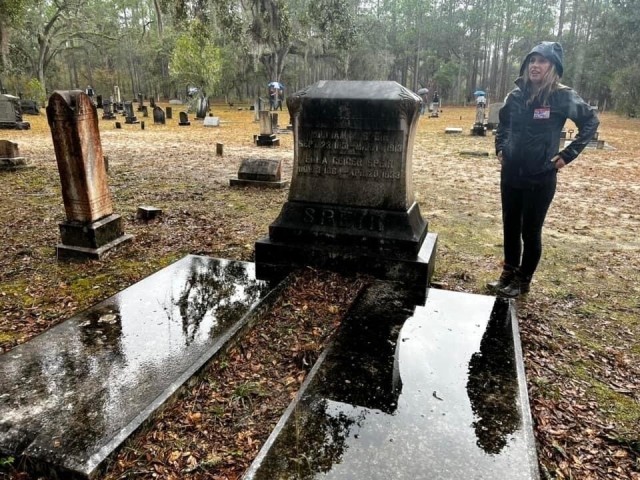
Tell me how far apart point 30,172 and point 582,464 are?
1080 cm

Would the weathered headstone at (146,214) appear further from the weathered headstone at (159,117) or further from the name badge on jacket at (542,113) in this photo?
the weathered headstone at (159,117)

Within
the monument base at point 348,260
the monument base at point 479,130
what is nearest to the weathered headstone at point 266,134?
the monument base at point 479,130

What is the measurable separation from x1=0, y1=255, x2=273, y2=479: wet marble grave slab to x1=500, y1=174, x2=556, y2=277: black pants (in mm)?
2228

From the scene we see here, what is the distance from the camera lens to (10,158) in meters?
9.71

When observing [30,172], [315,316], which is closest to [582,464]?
[315,316]

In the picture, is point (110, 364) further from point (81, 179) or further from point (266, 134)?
point (266, 134)

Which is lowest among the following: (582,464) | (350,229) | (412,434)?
(582,464)

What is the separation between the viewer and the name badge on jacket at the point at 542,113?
3.51m

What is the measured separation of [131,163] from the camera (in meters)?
11.2

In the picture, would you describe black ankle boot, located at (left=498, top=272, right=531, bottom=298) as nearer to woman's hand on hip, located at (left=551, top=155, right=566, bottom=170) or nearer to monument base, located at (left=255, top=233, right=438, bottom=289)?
monument base, located at (left=255, top=233, right=438, bottom=289)

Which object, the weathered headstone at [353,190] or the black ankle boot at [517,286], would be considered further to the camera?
the black ankle boot at [517,286]

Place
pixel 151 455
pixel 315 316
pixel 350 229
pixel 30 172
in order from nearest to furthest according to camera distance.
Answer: pixel 151 455 → pixel 315 316 → pixel 350 229 → pixel 30 172

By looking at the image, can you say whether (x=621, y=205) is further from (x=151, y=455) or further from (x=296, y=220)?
(x=151, y=455)

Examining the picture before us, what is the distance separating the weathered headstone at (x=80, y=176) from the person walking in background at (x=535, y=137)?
4.06 metres
